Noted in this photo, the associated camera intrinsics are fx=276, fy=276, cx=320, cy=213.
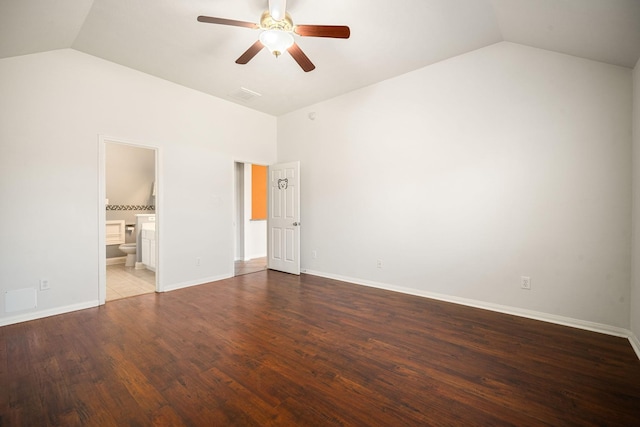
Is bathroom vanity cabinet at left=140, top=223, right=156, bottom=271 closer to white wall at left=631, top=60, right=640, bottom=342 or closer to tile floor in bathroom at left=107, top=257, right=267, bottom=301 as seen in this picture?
tile floor in bathroom at left=107, top=257, right=267, bottom=301

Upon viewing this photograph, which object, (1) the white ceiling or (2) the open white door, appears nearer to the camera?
(1) the white ceiling

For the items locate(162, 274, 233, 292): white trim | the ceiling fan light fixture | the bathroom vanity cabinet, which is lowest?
locate(162, 274, 233, 292): white trim

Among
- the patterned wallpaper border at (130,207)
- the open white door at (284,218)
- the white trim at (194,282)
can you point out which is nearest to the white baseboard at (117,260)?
the patterned wallpaper border at (130,207)

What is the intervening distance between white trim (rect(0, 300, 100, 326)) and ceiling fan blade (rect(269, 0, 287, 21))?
3868 millimetres

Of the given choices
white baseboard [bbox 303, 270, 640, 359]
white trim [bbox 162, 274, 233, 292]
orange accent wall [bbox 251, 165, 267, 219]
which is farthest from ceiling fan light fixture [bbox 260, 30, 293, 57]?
orange accent wall [bbox 251, 165, 267, 219]

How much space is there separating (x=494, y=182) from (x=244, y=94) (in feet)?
12.8

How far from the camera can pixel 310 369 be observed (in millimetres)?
2098

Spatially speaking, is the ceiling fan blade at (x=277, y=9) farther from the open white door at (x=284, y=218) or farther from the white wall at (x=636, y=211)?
the white wall at (x=636, y=211)

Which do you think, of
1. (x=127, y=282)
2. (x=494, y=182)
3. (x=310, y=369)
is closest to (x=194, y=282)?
(x=127, y=282)

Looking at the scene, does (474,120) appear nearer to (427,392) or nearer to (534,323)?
(534,323)

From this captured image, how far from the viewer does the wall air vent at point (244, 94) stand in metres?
4.43

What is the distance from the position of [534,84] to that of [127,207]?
7751 mm

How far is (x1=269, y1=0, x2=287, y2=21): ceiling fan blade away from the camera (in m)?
2.25

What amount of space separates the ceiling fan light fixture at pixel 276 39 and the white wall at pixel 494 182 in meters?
2.15
